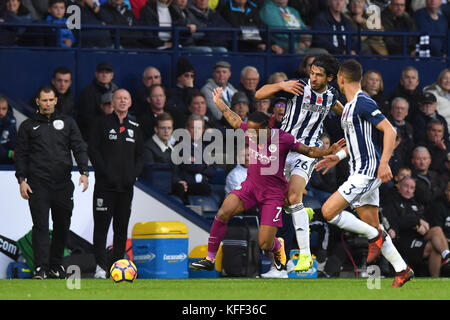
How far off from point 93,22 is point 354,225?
7.67 meters

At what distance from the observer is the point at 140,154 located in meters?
15.0

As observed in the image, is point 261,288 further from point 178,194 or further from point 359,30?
point 359,30

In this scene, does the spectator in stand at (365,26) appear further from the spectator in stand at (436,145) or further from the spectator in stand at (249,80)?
the spectator in stand at (249,80)

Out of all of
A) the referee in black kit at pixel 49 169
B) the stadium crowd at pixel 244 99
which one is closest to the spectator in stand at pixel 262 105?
the stadium crowd at pixel 244 99

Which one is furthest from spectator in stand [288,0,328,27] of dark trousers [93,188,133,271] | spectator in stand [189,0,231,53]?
dark trousers [93,188,133,271]

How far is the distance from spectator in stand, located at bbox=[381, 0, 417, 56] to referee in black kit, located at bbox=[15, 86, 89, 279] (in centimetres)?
811

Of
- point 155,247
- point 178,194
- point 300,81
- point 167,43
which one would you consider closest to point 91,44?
point 167,43

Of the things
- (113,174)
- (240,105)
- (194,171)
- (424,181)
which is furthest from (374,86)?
(113,174)

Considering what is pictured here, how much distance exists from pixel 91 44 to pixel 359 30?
16.0ft

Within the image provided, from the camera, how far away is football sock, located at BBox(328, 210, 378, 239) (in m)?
11.3

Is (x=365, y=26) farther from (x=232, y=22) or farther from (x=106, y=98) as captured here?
(x=106, y=98)

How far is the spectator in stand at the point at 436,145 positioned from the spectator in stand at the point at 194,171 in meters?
4.19

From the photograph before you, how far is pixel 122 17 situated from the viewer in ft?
58.7

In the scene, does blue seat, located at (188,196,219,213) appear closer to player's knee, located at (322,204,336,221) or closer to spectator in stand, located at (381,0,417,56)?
player's knee, located at (322,204,336,221)
